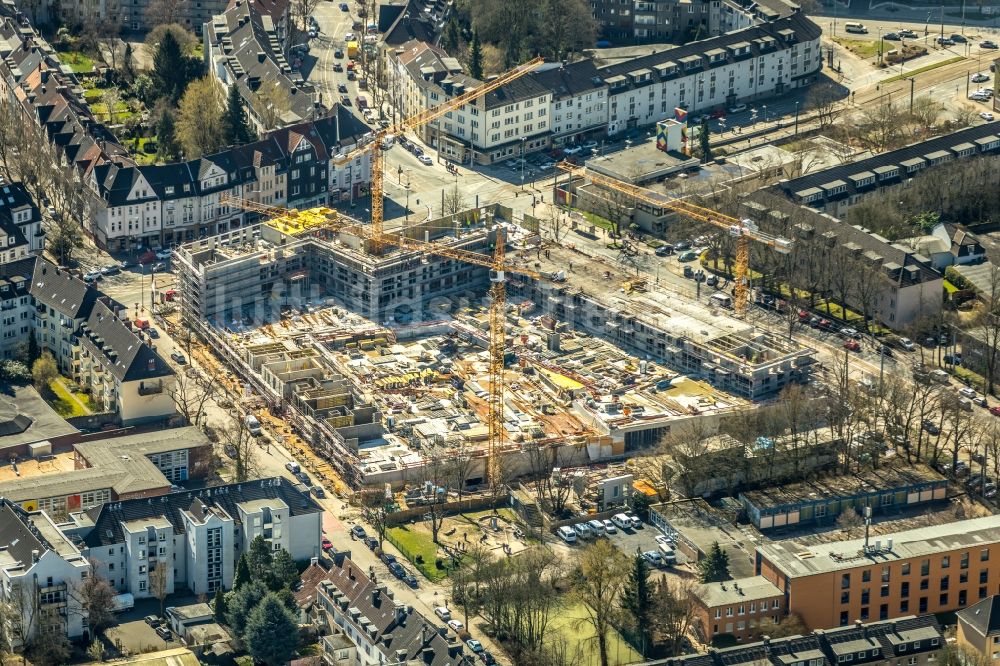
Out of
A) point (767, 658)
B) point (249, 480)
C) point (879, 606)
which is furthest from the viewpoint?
point (249, 480)

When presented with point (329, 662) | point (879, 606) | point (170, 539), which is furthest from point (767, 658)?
point (170, 539)

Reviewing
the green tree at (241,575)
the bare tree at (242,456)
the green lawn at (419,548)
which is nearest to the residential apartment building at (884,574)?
the green lawn at (419,548)

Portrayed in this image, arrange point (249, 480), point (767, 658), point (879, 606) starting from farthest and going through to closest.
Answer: point (249, 480), point (879, 606), point (767, 658)

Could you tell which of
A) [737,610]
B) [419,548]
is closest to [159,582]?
[419,548]

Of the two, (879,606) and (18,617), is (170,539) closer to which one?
(18,617)

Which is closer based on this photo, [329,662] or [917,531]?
[329,662]

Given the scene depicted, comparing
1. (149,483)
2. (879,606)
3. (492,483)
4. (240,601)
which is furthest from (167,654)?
Answer: (879,606)

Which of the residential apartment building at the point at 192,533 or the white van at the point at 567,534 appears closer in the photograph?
the residential apartment building at the point at 192,533

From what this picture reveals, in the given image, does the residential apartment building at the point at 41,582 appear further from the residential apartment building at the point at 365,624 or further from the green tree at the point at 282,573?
the residential apartment building at the point at 365,624
